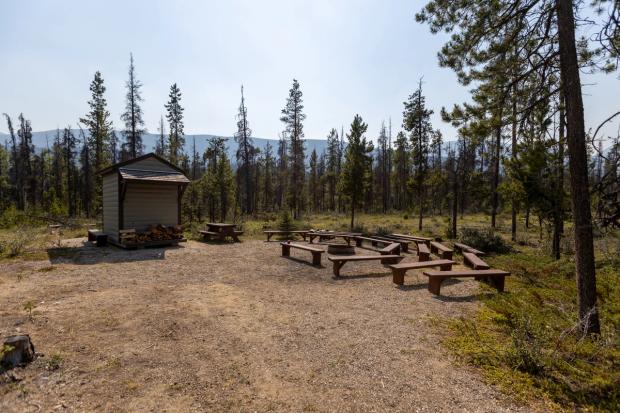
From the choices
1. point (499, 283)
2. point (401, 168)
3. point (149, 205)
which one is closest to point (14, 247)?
point (149, 205)

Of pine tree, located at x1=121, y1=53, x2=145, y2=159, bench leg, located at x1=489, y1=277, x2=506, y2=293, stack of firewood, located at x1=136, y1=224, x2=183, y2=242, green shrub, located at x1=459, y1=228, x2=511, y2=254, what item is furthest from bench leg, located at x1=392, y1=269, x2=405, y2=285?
pine tree, located at x1=121, y1=53, x2=145, y2=159

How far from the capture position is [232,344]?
451 cm

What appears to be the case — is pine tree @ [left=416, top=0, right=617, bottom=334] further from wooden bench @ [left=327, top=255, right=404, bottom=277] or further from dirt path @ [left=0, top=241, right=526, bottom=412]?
wooden bench @ [left=327, top=255, right=404, bottom=277]

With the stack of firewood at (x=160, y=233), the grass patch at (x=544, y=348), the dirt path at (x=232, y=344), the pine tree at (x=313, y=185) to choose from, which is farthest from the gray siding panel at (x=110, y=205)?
the pine tree at (x=313, y=185)

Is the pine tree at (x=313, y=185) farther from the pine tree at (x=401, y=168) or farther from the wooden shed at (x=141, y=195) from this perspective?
the wooden shed at (x=141, y=195)

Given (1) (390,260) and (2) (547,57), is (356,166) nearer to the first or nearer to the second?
(1) (390,260)

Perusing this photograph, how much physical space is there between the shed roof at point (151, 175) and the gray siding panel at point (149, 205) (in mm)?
332

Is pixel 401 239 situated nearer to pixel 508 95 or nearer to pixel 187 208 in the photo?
pixel 508 95

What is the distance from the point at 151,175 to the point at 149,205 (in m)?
1.29

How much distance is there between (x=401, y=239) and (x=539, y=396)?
35.3 feet

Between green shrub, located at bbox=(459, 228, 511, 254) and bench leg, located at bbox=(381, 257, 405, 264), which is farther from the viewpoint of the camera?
green shrub, located at bbox=(459, 228, 511, 254)

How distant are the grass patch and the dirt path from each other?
43cm

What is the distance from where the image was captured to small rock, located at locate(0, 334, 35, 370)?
12.1 feet

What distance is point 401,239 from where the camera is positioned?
13977 millimetres
